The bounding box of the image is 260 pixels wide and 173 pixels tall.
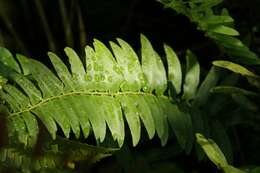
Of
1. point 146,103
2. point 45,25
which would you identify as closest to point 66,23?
point 45,25

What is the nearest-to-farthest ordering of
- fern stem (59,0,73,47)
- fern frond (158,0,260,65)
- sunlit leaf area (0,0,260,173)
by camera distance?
sunlit leaf area (0,0,260,173) → fern frond (158,0,260,65) → fern stem (59,0,73,47)

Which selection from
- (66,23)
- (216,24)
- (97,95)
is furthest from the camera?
(66,23)

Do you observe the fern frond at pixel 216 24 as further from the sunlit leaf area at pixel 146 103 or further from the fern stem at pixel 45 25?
the fern stem at pixel 45 25

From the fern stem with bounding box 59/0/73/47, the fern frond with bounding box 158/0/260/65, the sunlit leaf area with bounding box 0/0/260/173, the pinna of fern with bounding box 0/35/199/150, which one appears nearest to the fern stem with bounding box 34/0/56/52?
the fern stem with bounding box 59/0/73/47

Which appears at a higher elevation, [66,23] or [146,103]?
[66,23]

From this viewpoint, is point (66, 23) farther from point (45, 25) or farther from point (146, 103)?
point (146, 103)

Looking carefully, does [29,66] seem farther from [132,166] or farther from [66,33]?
[66,33]

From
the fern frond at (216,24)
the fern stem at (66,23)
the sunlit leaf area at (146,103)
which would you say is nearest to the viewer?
the sunlit leaf area at (146,103)

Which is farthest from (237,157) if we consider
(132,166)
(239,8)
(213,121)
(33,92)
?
(33,92)

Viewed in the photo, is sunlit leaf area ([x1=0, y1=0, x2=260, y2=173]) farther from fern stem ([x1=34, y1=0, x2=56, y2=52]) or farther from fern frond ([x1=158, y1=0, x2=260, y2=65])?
fern stem ([x1=34, y1=0, x2=56, y2=52])

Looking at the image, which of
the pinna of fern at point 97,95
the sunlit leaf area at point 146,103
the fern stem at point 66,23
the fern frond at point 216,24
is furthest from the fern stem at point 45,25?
the fern frond at point 216,24
